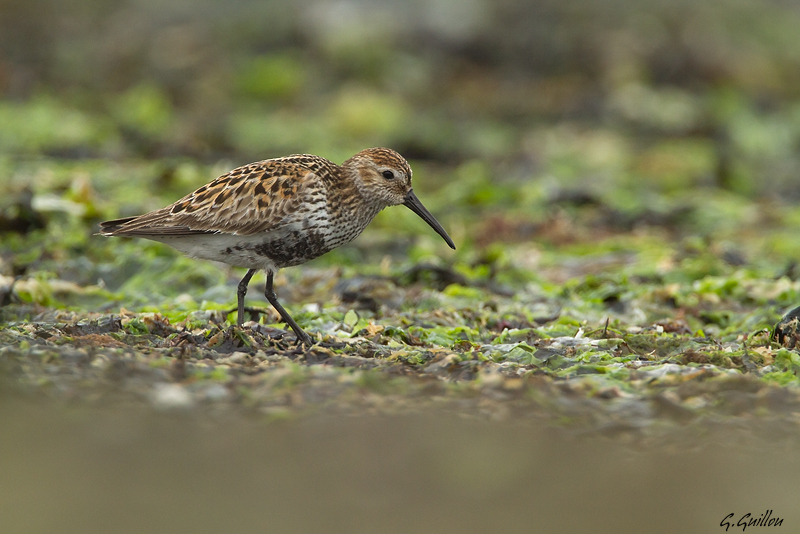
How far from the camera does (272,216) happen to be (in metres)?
6.41

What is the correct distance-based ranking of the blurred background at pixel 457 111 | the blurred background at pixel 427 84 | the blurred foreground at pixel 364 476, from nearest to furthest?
the blurred foreground at pixel 364 476 < the blurred background at pixel 457 111 < the blurred background at pixel 427 84

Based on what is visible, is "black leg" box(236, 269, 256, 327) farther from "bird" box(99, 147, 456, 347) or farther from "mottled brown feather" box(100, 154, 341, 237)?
"mottled brown feather" box(100, 154, 341, 237)

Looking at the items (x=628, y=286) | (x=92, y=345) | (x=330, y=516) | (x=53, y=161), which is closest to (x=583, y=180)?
(x=628, y=286)

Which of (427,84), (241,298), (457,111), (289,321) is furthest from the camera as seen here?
(427,84)

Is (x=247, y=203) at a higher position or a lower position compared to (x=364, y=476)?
higher

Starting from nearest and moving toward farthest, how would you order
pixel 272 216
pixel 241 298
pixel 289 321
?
pixel 272 216 → pixel 289 321 → pixel 241 298

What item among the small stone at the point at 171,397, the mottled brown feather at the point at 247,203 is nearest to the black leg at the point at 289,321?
the mottled brown feather at the point at 247,203

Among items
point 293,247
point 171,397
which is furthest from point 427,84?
point 171,397

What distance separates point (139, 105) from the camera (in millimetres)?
16094

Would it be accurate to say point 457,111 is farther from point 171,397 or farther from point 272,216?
point 171,397
